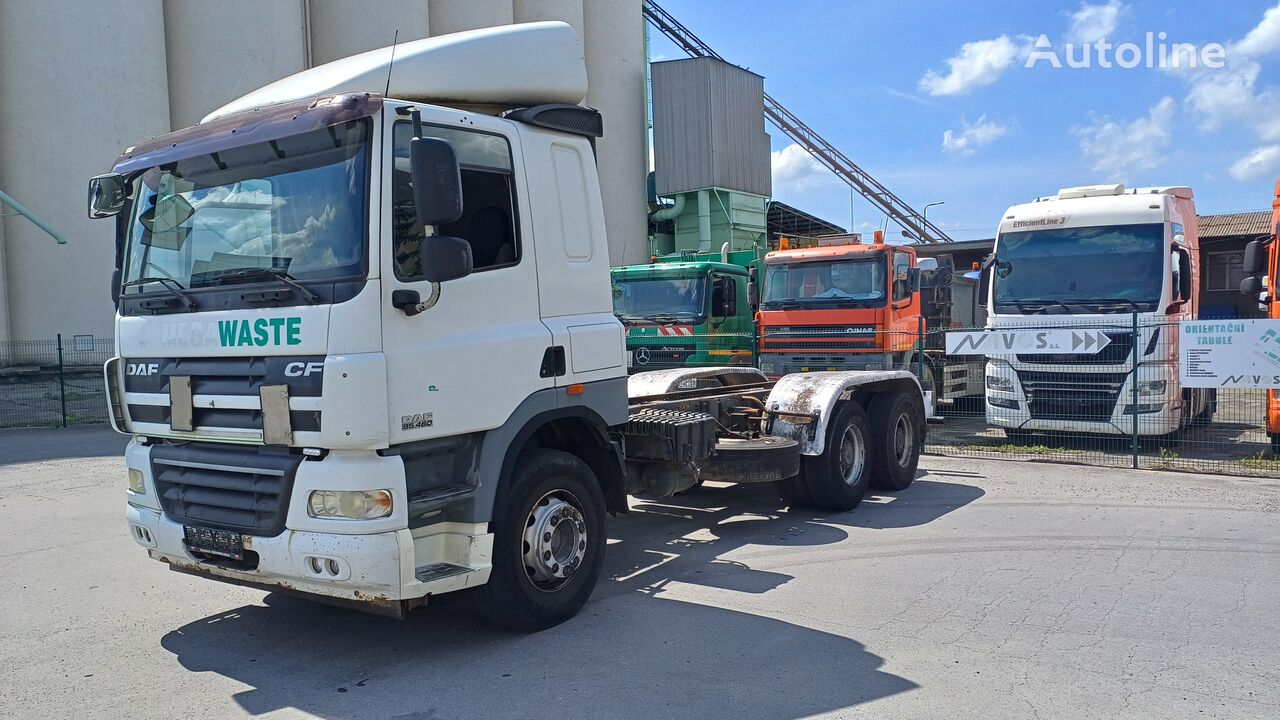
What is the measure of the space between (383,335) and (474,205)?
1012mm

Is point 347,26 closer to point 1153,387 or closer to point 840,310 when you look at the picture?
point 840,310

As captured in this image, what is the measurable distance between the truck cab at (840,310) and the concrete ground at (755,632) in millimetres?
5220

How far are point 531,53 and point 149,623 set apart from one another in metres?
4.23

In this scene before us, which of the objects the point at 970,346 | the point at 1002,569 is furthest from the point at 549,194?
the point at 970,346

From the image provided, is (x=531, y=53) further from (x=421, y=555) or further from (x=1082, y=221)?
(x=1082, y=221)

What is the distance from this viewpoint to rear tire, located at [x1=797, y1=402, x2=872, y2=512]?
26.5 feet

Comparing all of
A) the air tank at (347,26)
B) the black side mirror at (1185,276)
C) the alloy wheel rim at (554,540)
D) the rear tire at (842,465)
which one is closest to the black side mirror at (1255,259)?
the black side mirror at (1185,276)

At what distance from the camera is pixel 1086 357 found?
36.9 feet

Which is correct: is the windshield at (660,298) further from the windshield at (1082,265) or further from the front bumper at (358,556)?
the front bumper at (358,556)

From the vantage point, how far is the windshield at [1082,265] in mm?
11297

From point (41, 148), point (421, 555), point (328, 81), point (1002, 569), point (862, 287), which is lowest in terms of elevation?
point (1002, 569)

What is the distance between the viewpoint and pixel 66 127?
63.5 feet

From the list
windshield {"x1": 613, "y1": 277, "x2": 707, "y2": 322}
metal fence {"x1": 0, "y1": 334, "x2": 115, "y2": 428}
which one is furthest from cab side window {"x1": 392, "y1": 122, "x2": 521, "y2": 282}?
metal fence {"x1": 0, "y1": 334, "x2": 115, "y2": 428}

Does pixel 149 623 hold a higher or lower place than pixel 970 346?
lower
